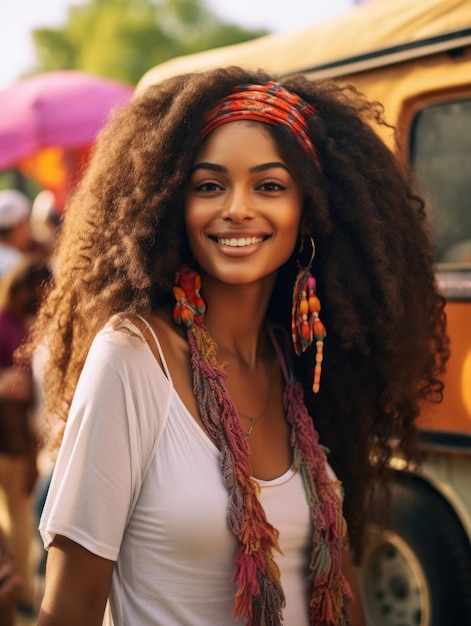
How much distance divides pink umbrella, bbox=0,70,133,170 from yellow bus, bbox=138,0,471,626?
13.5ft

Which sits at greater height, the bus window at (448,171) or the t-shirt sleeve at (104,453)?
the bus window at (448,171)

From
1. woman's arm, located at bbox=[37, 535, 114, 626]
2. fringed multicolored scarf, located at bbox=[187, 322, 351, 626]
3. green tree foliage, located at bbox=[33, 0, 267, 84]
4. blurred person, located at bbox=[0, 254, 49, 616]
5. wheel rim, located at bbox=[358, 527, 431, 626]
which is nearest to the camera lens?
woman's arm, located at bbox=[37, 535, 114, 626]

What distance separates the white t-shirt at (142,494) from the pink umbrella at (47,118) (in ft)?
19.2

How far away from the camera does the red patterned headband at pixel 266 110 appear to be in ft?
7.27

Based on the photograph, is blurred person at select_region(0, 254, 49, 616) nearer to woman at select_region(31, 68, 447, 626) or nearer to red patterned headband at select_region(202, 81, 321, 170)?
woman at select_region(31, 68, 447, 626)

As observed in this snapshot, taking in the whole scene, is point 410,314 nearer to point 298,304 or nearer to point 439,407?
point 298,304

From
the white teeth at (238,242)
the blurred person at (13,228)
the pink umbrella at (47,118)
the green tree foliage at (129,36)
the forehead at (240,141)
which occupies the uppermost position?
the green tree foliage at (129,36)

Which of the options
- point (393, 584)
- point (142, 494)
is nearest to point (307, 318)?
point (142, 494)

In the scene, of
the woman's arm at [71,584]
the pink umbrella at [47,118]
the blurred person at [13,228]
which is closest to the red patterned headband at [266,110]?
the woman's arm at [71,584]

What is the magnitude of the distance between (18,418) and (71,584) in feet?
9.68

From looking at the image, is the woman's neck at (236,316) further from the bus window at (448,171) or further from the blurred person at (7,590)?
the bus window at (448,171)

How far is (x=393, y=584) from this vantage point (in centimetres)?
374

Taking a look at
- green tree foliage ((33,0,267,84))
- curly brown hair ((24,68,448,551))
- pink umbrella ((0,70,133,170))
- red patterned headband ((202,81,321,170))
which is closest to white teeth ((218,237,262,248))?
curly brown hair ((24,68,448,551))

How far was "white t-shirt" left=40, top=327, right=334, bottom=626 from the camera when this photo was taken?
6.12 ft
